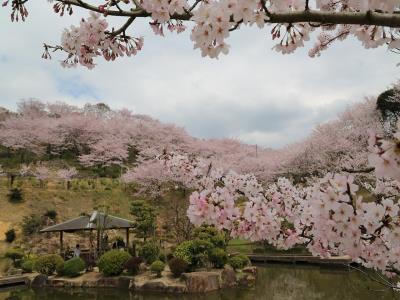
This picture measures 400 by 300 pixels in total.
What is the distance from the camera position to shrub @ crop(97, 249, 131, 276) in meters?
13.2

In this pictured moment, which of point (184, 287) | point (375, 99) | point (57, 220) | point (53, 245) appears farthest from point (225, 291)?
point (375, 99)

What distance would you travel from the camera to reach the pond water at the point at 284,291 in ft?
34.0

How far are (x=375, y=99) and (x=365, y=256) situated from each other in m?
23.9

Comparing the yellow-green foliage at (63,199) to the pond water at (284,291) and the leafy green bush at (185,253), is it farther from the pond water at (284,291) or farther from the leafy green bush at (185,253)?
the leafy green bush at (185,253)

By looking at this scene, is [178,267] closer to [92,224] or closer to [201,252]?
[201,252]

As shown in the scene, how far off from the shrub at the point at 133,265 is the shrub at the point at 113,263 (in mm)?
198

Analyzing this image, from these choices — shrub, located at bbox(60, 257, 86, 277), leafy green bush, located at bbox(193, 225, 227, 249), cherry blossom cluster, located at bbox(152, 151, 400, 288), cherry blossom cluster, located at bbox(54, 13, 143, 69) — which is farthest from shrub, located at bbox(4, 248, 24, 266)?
cherry blossom cluster, located at bbox(54, 13, 143, 69)

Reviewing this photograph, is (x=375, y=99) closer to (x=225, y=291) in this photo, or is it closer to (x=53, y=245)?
(x=225, y=291)

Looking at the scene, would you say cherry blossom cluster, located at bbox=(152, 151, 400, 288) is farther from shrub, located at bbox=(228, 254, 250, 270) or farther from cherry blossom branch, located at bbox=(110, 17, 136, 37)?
shrub, located at bbox=(228, 254, 250, 270)

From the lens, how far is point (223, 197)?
271 centimetres

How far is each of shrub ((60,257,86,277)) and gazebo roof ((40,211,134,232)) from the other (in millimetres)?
1928

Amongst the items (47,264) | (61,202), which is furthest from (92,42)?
(61,202)

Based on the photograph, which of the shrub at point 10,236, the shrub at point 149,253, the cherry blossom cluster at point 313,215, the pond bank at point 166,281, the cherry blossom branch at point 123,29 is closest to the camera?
the cherry blossom cluster at point 313,215

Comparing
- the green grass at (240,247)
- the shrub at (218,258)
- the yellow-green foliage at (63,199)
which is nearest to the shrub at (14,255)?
the yellow-green foliage at (63,199)
